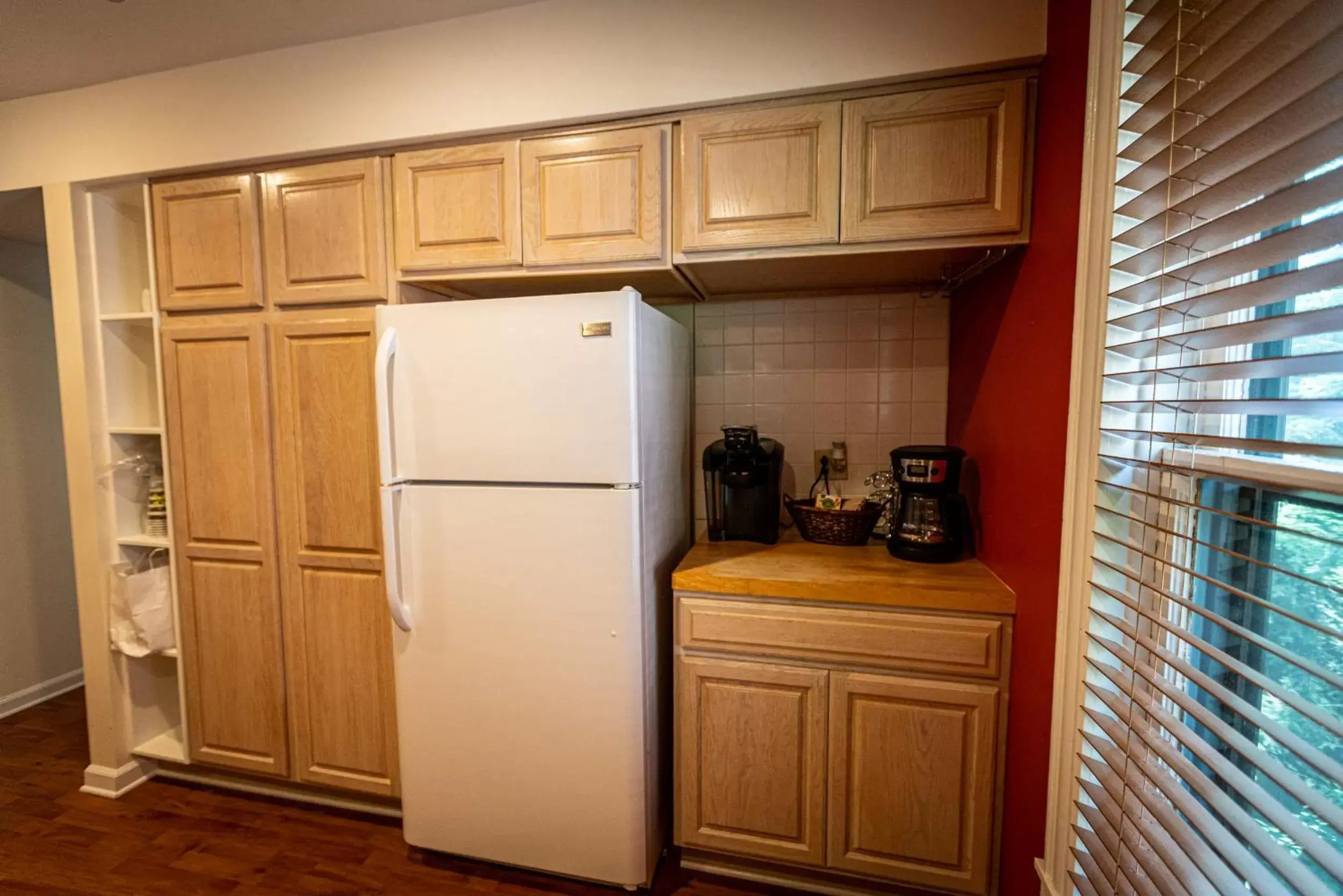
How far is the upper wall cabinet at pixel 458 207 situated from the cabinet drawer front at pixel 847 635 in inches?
45.4


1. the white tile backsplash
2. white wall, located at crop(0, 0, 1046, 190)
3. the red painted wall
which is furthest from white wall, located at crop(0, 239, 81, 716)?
the red painted wall

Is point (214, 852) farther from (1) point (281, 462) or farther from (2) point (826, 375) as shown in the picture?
(2) point (826, 375)

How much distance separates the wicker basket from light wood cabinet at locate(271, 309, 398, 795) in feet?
4.44

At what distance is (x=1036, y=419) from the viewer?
1114 mm

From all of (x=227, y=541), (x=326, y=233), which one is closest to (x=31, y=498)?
(x=227, y=541)

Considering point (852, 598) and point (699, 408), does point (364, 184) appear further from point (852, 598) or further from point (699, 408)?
point (852, 598)

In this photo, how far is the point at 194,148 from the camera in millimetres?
1603

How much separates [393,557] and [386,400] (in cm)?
42

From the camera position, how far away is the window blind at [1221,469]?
57 centimetres

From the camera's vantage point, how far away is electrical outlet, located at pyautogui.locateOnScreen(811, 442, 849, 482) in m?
1.84

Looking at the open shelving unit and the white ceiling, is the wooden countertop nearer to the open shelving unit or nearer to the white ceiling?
the white ceiling

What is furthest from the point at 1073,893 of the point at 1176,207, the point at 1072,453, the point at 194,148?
the point at 194,148

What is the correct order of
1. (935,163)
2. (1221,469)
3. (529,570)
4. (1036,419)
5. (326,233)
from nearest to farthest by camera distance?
1. (1221,469)
2. (1036,419)
3. (935,163)
4. (529,570)
5. (326,233)

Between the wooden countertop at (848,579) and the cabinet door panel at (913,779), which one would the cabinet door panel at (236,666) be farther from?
the cabinet door panel at (913,779)
